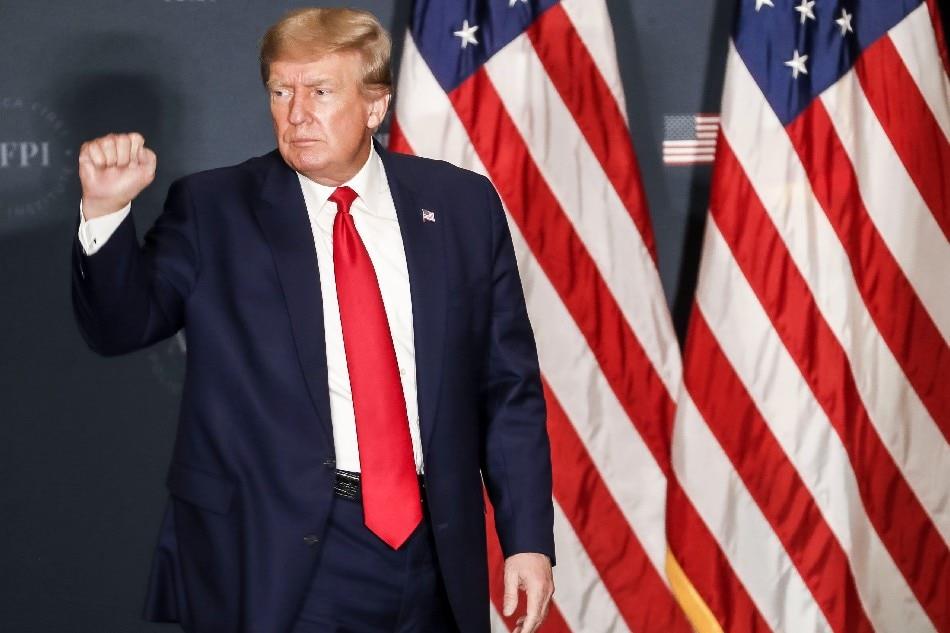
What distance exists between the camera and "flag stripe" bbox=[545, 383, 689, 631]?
320 centimetres

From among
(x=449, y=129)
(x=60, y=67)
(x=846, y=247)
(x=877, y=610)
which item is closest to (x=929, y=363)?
(x=846, y=247)

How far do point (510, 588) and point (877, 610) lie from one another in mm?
1483

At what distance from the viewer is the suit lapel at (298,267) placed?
1861mm

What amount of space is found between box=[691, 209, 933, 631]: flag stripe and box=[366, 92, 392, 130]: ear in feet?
4.32

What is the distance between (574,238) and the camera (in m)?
3.21

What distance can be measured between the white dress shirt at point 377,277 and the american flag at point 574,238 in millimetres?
1121

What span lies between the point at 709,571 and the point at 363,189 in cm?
156

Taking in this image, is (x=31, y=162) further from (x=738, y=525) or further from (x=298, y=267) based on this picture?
(x=738, y=525)

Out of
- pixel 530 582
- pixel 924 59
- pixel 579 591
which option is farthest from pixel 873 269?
pixel 530 582

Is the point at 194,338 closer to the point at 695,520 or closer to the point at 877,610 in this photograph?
the point at 695,520

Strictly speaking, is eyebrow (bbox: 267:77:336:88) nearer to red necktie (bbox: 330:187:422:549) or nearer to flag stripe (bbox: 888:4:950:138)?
red necktie (bbox: 330:187:422:549)

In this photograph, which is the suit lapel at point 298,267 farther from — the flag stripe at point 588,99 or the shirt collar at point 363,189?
the flag stripe at point 588,99

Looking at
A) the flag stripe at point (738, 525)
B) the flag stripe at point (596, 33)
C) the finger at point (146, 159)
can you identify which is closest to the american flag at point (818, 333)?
the flag stripe at point (738, 525)

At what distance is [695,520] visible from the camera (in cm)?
316
